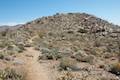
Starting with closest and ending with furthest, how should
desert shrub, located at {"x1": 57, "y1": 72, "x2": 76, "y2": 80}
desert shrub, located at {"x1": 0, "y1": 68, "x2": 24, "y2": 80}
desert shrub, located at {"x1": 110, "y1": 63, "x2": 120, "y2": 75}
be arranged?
desert shrub, located at {"x1": 0, "y1": 68, "x2": 24, "y2": 80}
desert shrub, located at {"x1": 57, "y1": 72, "x2": 76, "y2": 80}
desert shrub, located at {"x1": 110, "y1": 63, "x2": 120, "y2": 75}

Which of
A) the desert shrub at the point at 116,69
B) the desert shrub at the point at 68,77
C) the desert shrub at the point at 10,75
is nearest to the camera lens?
the desert shrub at the point at 10,75

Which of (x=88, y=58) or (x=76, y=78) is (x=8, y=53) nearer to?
(x=88, y=58)

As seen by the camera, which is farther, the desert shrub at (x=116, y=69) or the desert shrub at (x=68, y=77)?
the desert shrub at (x=116, y=69)

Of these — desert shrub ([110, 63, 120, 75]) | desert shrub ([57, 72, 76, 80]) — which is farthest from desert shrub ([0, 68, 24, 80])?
desert shrub ([110, 63, 120, 75])

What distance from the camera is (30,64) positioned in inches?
708

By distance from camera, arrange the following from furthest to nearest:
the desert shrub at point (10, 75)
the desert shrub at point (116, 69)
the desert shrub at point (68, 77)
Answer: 1. the desert shrub at point (116, 69)
2. the desert shrub at point (68, 77)
3. the desert shrub at point (10, 75)

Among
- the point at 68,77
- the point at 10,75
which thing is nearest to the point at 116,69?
the point at 68,77

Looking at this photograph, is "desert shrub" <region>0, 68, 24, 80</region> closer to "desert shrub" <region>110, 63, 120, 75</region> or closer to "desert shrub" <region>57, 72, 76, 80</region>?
"desert shrub" <region>57, 72, 76, 80</region>

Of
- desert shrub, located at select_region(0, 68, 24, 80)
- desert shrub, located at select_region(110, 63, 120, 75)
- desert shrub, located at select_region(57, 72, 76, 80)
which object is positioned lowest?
desert shrub, located at select_region(110, 63, 120, 75)

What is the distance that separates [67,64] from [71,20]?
58867 mm

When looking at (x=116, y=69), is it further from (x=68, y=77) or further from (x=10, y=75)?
(x=10, y=75)

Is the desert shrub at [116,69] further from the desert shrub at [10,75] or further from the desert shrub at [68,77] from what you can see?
the desert shrub at [10,75]

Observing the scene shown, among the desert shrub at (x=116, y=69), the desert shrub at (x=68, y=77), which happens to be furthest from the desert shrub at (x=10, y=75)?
the desert shrub at (x=116, y=69)

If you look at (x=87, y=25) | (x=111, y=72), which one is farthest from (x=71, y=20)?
(x=111, y=72)
